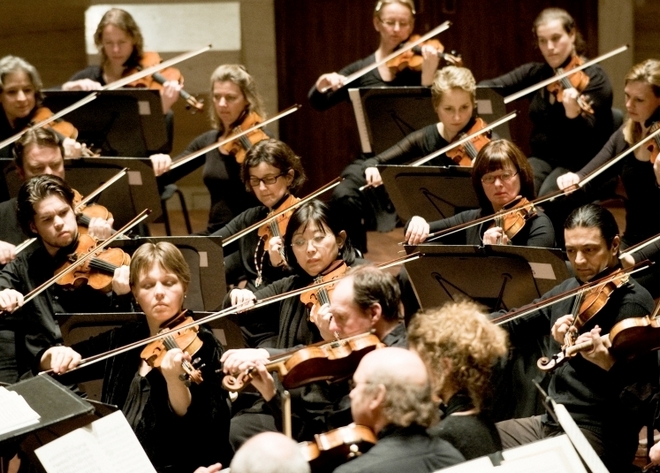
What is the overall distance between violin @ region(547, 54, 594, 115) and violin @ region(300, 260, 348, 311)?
152 cm

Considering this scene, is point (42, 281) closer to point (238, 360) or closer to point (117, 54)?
point (238, 360)

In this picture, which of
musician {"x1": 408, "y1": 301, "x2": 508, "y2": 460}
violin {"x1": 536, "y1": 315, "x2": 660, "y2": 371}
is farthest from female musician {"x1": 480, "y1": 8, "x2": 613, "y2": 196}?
musician {"x1": 408, "y1": 301, "x2": 508, "y2": 460}

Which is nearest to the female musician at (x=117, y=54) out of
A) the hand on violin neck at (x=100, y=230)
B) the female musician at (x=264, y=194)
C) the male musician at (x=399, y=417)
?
the female musician at (x=264, y=194)

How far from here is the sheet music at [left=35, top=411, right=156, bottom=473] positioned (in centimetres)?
252

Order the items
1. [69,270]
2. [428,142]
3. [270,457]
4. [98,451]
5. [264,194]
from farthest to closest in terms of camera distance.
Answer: [428,142], [264,194], [69,270], [98,451], [270,457]

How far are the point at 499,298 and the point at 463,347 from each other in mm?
823

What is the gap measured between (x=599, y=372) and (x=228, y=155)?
6.86ft

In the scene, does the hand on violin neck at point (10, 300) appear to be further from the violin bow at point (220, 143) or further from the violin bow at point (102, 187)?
the violin bow at point (220, 143)

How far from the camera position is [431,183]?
3.87m

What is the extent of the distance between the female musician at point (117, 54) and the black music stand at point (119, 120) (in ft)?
0.88

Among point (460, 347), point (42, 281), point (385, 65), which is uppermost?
point (385, 65)

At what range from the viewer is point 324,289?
3336mm

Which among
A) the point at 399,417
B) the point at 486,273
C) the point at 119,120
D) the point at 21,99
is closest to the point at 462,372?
the point at 399,417

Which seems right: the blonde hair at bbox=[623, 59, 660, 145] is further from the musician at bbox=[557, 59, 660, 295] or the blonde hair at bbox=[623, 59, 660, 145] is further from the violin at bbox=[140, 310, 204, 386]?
the violin at bbox=[140, 310, 204, 386]
